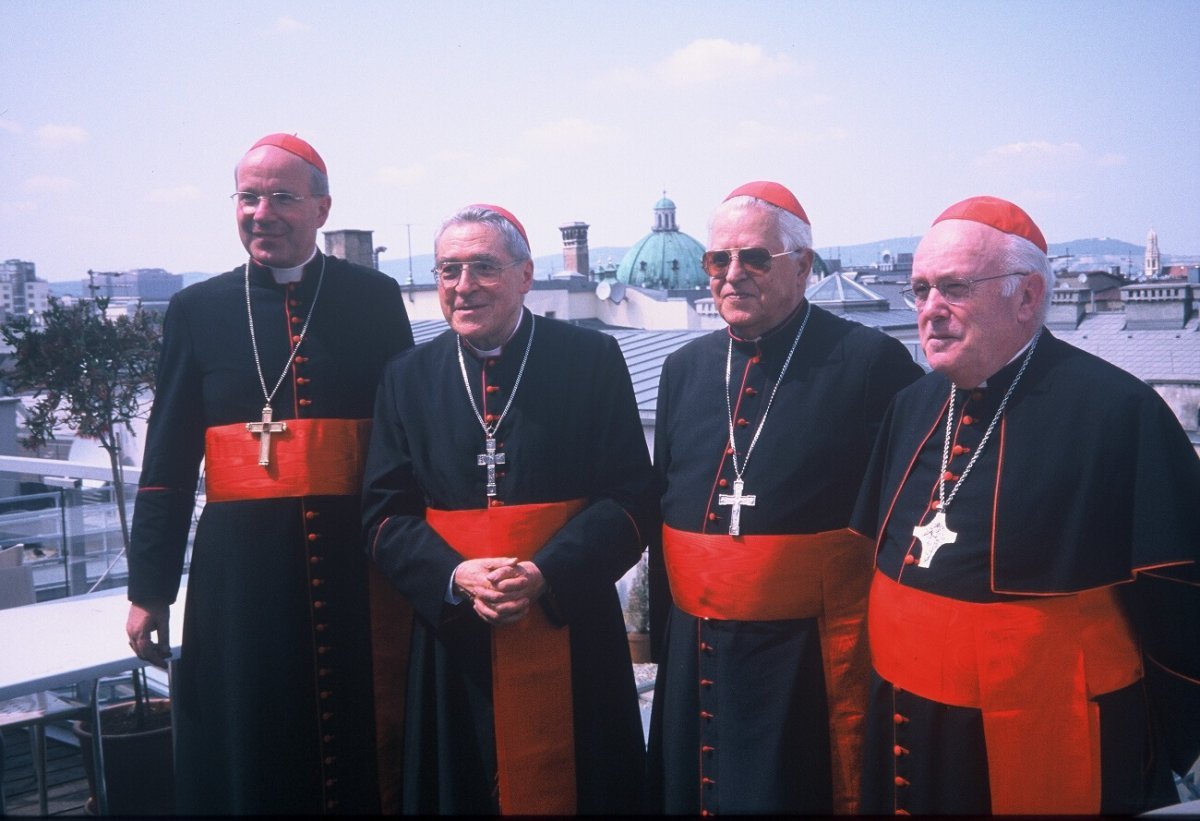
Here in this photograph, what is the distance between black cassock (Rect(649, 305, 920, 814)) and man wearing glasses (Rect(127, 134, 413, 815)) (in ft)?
2.81

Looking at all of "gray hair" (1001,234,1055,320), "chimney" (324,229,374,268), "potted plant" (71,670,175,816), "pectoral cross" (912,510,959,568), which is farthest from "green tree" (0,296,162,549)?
"gray hair" (1001,234,1055,320)

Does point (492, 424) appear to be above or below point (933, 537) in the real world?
above

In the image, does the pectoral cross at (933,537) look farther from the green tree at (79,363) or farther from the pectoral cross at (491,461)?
the green tree at (79,363)

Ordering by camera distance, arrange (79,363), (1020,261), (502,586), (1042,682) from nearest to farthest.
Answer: (1042,682), (1020,261), (502,586), (79,363)

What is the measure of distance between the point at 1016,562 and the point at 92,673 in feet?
8.35

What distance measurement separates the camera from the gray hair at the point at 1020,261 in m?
2.24

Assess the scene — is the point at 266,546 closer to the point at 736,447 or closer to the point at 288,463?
the point at 288,463

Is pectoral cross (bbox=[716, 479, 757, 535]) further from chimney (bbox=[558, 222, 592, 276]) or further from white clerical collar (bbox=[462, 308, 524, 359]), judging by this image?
chimney (bbox=[558, 222, 592, 276])

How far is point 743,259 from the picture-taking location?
274cm

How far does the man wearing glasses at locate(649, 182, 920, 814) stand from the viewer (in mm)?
2662

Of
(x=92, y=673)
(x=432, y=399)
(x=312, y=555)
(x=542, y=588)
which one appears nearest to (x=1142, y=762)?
(x=542, y=588)

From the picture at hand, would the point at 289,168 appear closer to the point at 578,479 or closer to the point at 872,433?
the point at 578,479

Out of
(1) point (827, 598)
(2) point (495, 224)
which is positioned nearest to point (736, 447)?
(1) point (827, 598)

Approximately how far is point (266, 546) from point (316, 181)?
0.99m
